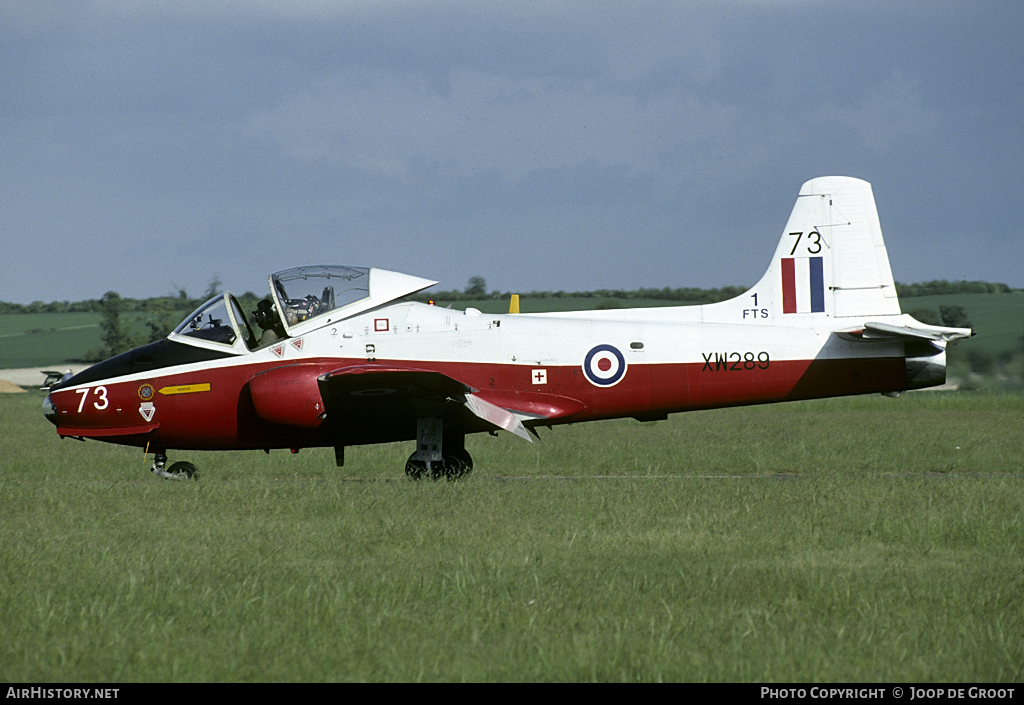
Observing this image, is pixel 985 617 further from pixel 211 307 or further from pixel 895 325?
pixel 211 307

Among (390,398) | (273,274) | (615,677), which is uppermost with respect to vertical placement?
(273,274)

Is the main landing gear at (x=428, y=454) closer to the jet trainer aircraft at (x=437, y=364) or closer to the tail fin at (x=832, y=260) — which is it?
the jet trainer aircraft at (x=437, y=364)

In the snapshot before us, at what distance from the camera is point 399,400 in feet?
38.4

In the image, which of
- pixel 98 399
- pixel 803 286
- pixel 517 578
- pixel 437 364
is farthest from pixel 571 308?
pixel 517 578

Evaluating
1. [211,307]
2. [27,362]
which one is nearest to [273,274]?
[211,307]

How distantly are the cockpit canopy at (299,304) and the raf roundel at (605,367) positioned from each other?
252cm

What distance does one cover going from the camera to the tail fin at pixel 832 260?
1263 cm

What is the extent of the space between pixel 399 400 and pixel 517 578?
16.3 ft

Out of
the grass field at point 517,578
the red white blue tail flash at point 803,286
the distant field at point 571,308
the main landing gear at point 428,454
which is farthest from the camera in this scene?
the distant field at point 571,308

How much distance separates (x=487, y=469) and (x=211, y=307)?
484 cm

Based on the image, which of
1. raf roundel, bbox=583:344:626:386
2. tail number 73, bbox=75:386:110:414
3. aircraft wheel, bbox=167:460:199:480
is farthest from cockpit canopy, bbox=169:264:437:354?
raf roundel, bbox=583:344:626:386

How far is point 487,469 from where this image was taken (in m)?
14.8

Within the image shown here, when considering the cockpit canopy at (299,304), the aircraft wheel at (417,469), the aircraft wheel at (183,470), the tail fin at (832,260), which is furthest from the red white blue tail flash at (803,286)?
the aircraft wheel at (183,470)

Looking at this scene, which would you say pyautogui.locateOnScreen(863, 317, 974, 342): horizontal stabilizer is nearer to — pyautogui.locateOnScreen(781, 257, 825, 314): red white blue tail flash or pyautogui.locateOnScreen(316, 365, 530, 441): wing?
pyautogui.locateOnScreen(781, 257, 825, 314): red white blue tail flash
